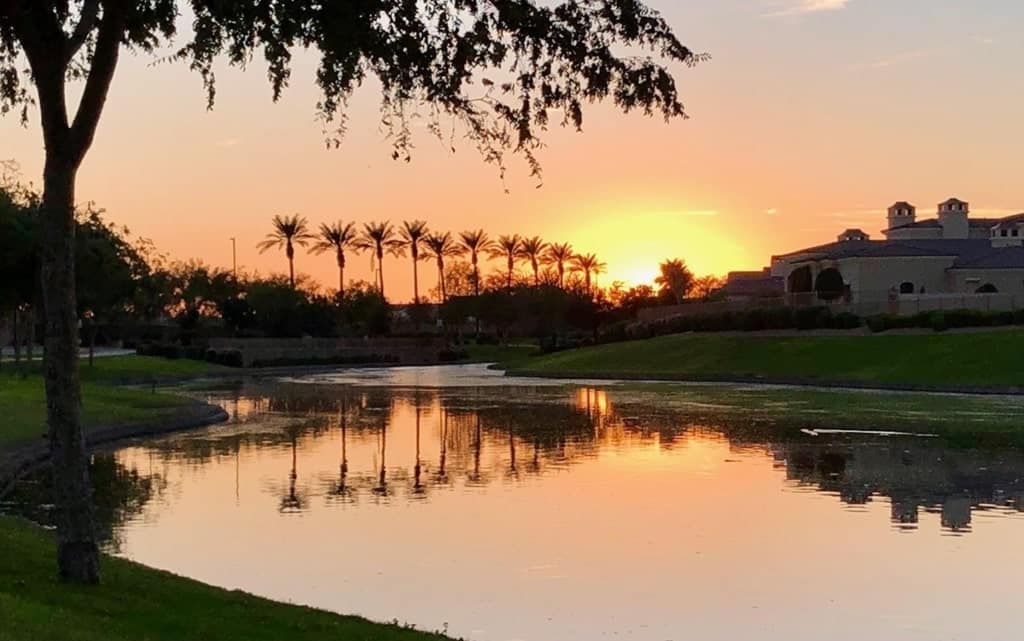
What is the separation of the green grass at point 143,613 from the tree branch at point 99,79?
381cm

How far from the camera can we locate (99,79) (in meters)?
11.1

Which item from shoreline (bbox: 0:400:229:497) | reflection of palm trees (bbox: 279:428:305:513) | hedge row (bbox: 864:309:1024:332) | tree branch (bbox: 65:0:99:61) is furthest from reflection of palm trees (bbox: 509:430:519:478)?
hedge row (bbox: 864:309:1024:332)

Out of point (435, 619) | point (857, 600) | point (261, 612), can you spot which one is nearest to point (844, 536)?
point (857, 600)

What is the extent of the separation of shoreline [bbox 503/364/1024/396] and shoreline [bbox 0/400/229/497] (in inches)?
1167

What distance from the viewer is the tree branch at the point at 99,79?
A: 1108cm

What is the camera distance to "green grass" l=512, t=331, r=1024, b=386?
5684 cm

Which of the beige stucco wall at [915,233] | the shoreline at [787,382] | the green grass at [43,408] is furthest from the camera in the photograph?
the beige stucco wall at [915,233]

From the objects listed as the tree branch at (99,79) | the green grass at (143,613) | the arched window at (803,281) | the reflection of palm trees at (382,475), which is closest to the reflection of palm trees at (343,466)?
the reflection of palm trees at (382,475)

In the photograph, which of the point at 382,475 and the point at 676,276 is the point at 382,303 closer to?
the point at 676,276

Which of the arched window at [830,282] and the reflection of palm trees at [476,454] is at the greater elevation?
the arched window at [830,282]

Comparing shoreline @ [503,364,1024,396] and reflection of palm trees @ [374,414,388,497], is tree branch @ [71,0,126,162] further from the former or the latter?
shoreline @ [503,364,1024,396]

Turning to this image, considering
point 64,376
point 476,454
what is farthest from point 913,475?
point 64,376

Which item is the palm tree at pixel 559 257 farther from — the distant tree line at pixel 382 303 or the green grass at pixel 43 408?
the green grass at pixel 43 408

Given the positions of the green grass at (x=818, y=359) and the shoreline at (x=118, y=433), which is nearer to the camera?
the shoreline at (x=118, y=433)
